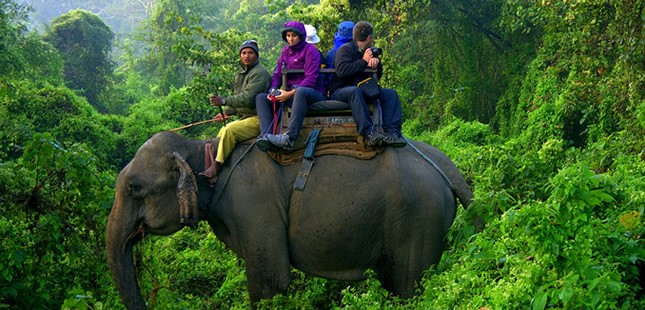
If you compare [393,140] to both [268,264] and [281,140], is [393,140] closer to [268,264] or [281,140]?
[281,140]

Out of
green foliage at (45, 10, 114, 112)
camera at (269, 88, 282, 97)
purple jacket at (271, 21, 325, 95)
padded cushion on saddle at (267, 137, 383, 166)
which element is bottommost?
green foliage at (45, 10, 114, 112)

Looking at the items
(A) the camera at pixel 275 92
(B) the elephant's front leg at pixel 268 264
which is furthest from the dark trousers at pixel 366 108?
(B) the elephant's front leg at pixel 268 264

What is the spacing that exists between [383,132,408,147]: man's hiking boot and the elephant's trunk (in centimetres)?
190

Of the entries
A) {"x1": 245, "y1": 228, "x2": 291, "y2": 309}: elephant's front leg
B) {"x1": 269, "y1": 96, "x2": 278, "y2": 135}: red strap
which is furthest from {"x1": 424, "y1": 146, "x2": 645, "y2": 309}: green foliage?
{"x1": 269, "y1": 96, "x2": 278, "y2": 135}: red strap

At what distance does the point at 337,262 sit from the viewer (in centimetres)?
590

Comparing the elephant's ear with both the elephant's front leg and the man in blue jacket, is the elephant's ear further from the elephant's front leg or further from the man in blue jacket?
the man in blue jacket

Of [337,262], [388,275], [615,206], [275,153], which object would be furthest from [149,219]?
[615,206]

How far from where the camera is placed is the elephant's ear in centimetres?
579

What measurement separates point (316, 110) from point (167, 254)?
109 inches

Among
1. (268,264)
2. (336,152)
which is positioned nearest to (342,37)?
(336,152)

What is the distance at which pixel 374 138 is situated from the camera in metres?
5.64

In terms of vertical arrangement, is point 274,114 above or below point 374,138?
above

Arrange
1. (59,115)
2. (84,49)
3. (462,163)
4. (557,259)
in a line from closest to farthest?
1. (557,259)
2. (462,163)
3. (59,115)
4. (84,49)

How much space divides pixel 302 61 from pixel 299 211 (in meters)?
1.12
